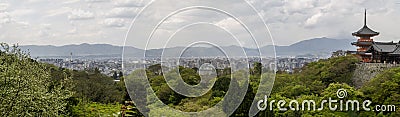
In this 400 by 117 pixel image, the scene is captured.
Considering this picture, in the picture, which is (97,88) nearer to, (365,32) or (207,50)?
(365,32)

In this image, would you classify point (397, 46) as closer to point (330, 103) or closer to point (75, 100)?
point (330, 103)

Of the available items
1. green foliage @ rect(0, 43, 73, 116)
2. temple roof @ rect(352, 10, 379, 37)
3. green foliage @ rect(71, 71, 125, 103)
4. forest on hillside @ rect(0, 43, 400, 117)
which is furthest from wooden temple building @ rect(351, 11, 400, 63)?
green foliage @ rect(0, 43, 73, 116)

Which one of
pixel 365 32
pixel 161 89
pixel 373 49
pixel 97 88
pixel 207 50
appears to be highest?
pixel 365 32

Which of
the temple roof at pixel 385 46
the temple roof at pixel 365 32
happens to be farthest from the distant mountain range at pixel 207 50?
the temple roof at pixel 385 46

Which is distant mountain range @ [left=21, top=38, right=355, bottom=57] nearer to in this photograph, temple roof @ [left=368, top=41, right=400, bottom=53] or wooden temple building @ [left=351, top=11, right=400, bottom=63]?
wooden temple building @ [left=351, top=11, right=400, bottom=63]

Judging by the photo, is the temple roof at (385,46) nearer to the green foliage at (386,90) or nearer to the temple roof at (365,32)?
the temple roof at (365,32)

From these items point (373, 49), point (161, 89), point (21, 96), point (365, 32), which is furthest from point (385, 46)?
point (21, 96)

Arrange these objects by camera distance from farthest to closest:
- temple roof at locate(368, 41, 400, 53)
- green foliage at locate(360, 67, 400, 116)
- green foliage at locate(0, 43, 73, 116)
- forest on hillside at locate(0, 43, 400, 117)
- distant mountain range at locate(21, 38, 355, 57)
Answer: temple roof at locate(368, 41, 400, 53) → green foliage at locate(360, 67, 400, 116) → distant mountain range at locate(21, 38, 355, 57) → forest on hillside at locate(0, 43, 400, 117) → green foliage at locate(0, 43, 73, 116)
